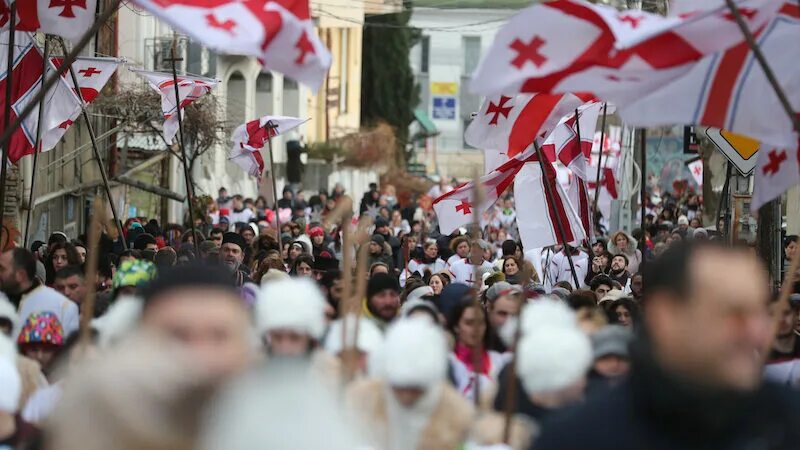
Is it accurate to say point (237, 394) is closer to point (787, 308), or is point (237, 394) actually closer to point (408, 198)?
point (787, 308)

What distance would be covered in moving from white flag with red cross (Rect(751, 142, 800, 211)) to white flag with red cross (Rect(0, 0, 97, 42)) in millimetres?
5443

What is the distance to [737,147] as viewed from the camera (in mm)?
14648

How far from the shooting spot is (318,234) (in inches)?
862

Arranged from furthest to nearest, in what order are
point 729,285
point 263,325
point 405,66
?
point 405,66, point 263,325, point 729,285

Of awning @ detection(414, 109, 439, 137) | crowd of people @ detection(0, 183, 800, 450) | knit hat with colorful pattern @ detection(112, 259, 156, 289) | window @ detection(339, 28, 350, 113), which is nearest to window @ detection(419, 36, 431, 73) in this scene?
awning @ detection(414, 109, 439, 137)

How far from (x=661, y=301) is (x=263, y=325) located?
6.62ft

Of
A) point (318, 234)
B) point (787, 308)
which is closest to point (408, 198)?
point (318, 234)

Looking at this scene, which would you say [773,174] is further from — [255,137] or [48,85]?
[255,137]

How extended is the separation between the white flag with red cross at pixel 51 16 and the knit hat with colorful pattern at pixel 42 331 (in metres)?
5.23

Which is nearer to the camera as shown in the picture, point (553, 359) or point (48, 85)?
point (553, 359)

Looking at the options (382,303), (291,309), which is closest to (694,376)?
(291,309)

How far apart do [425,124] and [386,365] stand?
7776cm

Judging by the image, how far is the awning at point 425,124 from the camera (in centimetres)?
8188

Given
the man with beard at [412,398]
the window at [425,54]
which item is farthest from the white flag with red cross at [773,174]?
the window at [425,54]
